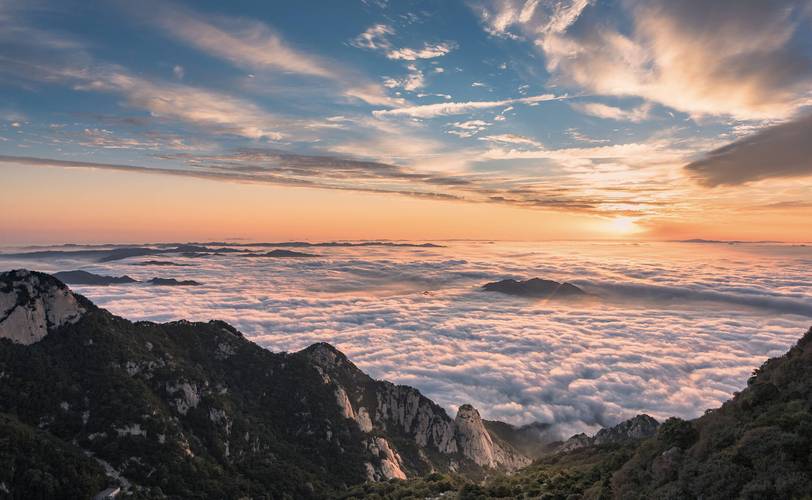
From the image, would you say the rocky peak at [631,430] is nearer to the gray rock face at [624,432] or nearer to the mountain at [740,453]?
the gray rock face at [624,432]

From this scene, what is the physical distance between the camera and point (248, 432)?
129 m

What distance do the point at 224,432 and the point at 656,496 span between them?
4973 inches

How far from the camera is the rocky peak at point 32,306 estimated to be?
120188 mm

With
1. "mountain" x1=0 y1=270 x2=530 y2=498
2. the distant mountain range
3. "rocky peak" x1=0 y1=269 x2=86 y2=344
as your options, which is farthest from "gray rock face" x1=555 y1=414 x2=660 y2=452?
"rocky peak" x1=0 y1=269 x2=86 y2=344

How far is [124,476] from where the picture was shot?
3629 inches

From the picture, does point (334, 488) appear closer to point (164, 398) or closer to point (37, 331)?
point (164, 398)

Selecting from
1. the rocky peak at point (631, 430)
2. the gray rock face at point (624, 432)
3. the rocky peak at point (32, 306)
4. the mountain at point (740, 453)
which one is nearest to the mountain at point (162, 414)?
A: the rocky peak at point (32, 306)

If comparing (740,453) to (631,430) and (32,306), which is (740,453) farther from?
(32,306)

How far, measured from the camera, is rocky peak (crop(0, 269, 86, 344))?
394 ft

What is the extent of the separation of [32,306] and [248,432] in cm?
7734

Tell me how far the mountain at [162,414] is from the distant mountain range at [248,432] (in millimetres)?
418

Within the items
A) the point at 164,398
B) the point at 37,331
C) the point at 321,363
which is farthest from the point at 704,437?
the point at 321,363

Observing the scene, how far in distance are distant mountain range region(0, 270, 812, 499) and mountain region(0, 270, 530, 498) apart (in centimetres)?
42

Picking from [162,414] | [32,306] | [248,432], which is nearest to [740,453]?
[162,414]
